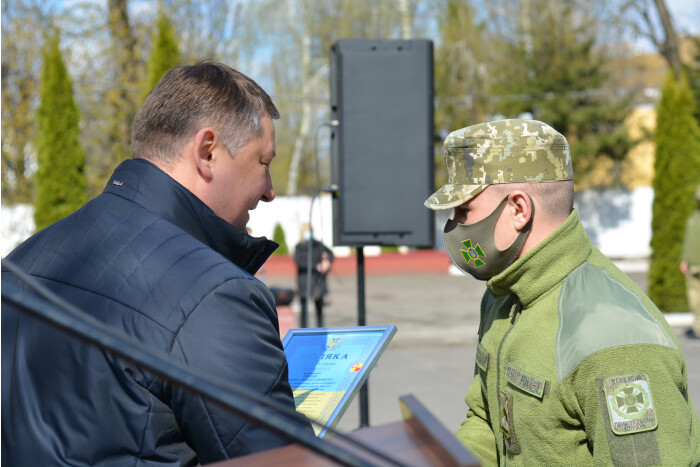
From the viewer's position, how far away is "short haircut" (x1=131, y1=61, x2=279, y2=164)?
1.56 meters

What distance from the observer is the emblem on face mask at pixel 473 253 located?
188 cm

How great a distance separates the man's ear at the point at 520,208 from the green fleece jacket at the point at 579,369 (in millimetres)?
74

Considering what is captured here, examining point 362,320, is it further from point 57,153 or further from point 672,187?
point 672,187

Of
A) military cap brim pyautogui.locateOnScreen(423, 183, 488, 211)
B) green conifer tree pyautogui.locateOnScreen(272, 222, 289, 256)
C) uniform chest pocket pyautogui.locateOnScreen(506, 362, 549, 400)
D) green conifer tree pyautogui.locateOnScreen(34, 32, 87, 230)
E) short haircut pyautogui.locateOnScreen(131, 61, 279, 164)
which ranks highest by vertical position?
short haircut pyautogui.locateOnScreen(131, 61, 279, 164)

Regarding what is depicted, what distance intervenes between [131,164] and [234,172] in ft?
0.71

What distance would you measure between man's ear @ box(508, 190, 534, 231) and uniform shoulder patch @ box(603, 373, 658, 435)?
45cm

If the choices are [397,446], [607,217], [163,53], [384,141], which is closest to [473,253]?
[397,446]

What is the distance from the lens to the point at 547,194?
1.79m

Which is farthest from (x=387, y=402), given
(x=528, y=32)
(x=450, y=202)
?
(x=528, y=32)

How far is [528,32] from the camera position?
78.2 ft

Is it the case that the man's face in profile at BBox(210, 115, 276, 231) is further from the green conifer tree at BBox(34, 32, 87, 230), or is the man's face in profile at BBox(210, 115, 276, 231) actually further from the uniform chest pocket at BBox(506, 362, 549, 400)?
the green conifer tree at BBox(34, 32, 87, 230)

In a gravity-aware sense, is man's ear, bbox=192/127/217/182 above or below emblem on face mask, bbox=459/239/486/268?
above

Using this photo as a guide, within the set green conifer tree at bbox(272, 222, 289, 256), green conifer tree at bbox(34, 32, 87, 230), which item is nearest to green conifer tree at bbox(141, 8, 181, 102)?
green conifer tree at bbox(34, 32, 87, 230)

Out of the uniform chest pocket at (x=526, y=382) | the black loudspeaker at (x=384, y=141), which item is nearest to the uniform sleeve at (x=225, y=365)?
the uniform chest pocket at (x=526, y=382)
